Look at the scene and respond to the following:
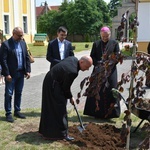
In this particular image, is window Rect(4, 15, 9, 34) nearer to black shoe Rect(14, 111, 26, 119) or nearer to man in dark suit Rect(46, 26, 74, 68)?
man in dark suit Rect(46, 26, 74, 68)

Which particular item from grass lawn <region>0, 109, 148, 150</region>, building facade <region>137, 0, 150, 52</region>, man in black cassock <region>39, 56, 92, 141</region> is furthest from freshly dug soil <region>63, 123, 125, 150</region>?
building facade <region>137, 0, 150, 52</region>

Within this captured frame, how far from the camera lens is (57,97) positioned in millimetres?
4695

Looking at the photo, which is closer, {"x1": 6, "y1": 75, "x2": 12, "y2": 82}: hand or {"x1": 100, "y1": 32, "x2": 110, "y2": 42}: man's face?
{"x1": 6, "y1": 75, "x2": 12, "y2": 82}: hand

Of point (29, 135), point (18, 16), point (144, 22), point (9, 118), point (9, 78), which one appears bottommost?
point (29, 135)

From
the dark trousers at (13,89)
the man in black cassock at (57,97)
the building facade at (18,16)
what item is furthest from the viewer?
the building facade at (18,16)

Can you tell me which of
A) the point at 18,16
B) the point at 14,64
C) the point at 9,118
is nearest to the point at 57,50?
the point at 14,64

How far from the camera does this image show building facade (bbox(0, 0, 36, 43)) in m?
30.5

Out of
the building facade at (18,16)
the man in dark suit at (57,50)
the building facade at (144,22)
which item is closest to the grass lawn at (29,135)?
the man in dark suit at (57,50)

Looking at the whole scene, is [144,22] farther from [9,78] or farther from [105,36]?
[9,78]

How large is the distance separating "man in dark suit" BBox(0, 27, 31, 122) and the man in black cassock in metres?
1.16

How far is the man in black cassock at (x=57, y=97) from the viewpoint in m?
4.60

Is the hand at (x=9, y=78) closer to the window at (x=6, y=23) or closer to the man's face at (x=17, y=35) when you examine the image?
the man's face at (x=17, y=35)

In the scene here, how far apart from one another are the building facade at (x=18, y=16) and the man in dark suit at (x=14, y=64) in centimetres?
2498

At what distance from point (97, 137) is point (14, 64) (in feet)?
6.57
